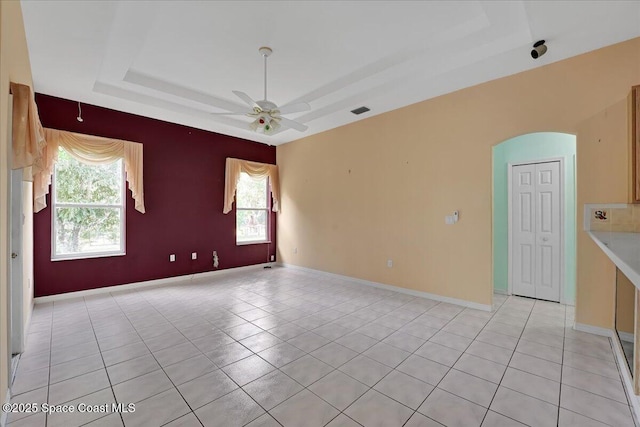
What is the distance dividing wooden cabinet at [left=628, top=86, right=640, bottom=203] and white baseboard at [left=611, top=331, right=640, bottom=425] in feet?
4.56

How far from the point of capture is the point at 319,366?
2373 mm

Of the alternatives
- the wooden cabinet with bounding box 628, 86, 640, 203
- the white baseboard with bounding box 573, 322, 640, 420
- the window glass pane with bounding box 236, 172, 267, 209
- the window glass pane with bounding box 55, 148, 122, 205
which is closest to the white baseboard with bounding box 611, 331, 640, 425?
the white baseboard with bounding box 573, 322, 640, 420

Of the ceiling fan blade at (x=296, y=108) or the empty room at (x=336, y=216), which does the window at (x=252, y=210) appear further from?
the ceiling fan blade at (x=296, y=108)

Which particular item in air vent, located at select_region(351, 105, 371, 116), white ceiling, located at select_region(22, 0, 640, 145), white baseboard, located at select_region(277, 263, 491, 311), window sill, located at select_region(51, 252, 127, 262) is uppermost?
white ceiling, located at select_region(22, 0, 640, 145)

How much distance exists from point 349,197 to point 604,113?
3.56m

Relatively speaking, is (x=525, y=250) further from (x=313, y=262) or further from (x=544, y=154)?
(x=313, y=262)

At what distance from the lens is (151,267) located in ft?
16.5

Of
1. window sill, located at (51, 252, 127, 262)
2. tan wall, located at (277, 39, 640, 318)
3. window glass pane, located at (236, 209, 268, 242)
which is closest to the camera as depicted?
tan wall, located at (277, 39, 640, 318)

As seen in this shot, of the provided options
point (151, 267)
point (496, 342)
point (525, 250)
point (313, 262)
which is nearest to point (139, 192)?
point (151, 267)

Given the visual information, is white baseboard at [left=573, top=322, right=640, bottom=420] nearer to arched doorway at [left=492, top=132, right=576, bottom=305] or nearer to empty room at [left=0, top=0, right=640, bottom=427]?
empty room at [left=0, top=0, right=640, bottom=427]

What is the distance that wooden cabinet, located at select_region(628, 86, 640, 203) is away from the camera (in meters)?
2.58

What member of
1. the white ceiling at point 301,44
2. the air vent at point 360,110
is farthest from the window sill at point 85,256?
the air vent at point 360,110

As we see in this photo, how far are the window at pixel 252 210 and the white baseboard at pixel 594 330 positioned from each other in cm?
565

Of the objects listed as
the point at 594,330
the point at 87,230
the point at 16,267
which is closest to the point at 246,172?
the point at 87,230
